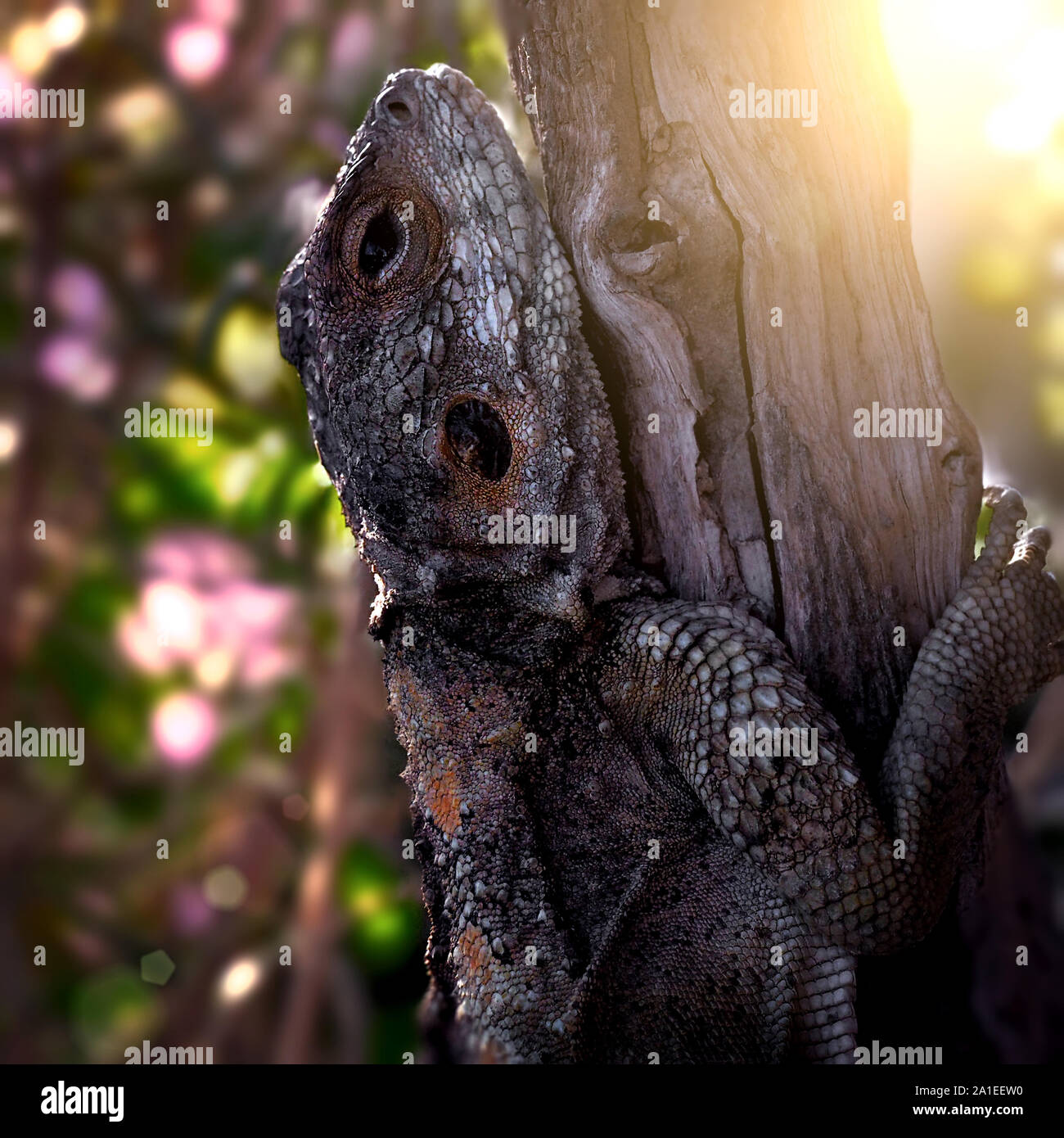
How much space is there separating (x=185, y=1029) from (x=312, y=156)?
3.60m

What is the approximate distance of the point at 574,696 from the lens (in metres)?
2.53

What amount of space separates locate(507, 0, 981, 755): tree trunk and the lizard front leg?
16 centimetres

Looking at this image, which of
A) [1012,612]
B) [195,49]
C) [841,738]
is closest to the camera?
[841,738]

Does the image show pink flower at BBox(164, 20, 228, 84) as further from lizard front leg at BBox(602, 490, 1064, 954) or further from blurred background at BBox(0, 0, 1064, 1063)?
lizard front leg at BBox(602, 490, 1064, 954)

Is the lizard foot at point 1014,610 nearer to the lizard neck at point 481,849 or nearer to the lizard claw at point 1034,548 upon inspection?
the lizard claw at point 1034,548

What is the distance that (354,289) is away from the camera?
7.97 ft

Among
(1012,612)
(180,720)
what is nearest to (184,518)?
(180,720)

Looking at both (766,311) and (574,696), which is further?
(574,696)

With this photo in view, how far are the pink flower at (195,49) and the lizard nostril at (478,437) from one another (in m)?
2.48

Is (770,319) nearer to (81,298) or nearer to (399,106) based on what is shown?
(399,106)

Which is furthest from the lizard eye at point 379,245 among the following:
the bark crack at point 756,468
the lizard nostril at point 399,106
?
the bark crack at point 756,468

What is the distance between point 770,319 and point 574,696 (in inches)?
43.2

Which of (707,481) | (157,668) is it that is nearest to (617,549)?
(707,481)

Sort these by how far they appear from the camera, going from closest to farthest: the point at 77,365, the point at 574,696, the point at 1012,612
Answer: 1. the point at 1012,612
2. the point at 574,696
3. the point at 77,365
